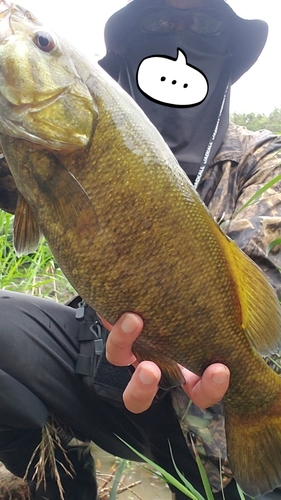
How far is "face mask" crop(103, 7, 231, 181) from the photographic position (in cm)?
216

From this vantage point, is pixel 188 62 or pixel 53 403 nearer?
pixel 53 403

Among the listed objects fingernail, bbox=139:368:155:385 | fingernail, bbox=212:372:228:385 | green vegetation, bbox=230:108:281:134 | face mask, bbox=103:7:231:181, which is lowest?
green vegetation, bbox=230:108:281:134

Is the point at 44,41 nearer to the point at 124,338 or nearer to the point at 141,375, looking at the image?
the point at 124,338

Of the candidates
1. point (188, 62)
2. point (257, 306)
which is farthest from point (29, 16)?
point (188, 62)

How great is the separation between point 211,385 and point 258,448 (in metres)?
0.28

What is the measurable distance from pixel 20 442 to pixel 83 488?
0.32 metres

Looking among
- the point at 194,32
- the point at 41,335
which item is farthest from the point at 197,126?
the point at 41,335

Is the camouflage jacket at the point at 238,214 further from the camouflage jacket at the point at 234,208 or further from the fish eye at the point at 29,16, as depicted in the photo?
the fish eye at the point at 29,16

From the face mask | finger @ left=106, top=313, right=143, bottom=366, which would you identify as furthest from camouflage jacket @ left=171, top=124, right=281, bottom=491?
finger @ left=106, top=313, right=143, bottom=366

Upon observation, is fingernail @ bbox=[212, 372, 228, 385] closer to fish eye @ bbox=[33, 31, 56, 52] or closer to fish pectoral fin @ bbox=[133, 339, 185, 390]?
fish pectoral fin @ bbox=[133, 339, 185, 390]

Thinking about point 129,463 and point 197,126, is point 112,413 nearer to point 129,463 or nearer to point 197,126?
point 129,463

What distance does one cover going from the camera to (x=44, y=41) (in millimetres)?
1074

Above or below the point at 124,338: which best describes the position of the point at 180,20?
above

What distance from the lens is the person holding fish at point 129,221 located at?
1.07 meters
